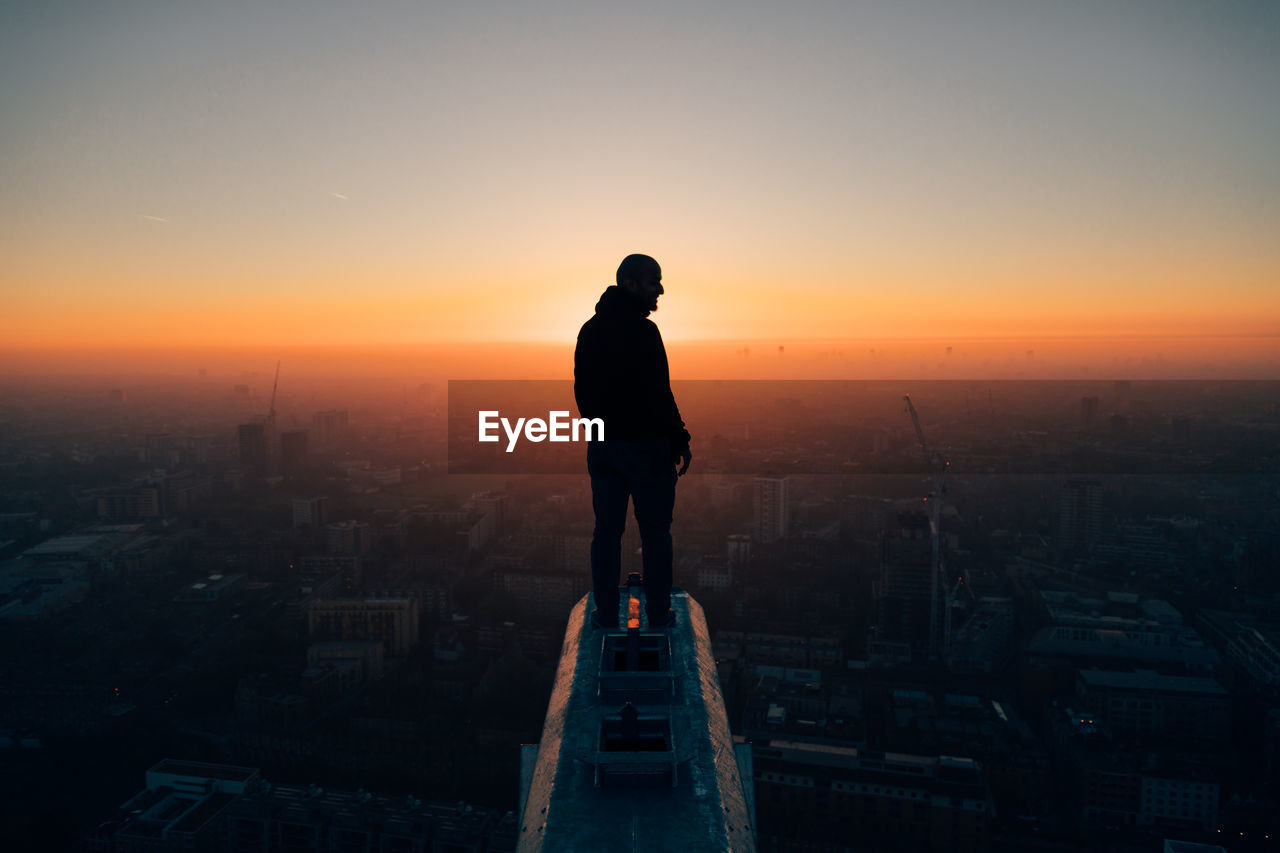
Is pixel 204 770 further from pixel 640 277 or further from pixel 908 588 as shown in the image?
pixel 908 588

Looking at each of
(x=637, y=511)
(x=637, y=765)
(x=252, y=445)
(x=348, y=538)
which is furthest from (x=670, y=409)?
(x=252, y=445)

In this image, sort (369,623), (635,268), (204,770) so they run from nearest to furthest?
1. (635,268)
2. (204,770)
3. (369,623)

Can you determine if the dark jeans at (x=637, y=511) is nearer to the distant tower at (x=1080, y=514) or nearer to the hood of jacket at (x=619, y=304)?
the hood of jacket at (x=619, y=304)

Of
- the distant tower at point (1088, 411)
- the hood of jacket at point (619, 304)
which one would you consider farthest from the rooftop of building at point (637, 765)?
the distant tower at point (1088, 411)

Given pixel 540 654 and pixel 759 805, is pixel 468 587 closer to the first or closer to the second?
pixel 540 654

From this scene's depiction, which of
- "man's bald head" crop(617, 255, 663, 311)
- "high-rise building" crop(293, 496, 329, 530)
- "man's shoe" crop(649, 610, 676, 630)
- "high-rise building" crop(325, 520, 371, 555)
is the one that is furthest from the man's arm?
"high-rise building" crop(293, 496, 329, 530)

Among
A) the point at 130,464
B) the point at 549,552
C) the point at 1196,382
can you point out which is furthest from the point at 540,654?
the point at 1196,382
